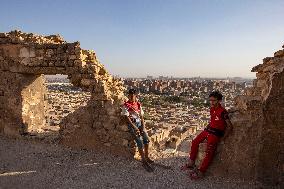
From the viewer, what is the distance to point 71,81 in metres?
9.16

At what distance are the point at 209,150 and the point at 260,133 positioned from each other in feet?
3.26

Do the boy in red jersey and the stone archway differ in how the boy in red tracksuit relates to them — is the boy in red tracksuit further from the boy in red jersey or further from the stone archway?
the stone archway

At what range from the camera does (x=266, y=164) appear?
20.8ft

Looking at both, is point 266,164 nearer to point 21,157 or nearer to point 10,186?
point 10,186

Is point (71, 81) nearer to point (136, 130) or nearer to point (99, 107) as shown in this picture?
point (99, 107)

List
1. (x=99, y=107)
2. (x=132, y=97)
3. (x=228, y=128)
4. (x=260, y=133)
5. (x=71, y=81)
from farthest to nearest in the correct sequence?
1. (x=71, y=81)
2. (x=99, y=107)
3. (x=132, y=97)
4. (x=228, y=128)
5. (x=260, y=133)

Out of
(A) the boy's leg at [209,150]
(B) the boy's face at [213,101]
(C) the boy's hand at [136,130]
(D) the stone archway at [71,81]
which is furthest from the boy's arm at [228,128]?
(D) the stone archway at [71,81]

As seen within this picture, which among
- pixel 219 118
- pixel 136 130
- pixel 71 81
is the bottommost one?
pixel 136 130

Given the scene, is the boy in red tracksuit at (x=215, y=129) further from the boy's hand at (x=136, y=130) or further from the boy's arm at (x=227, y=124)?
the boy's hand at (x=136, y=130)

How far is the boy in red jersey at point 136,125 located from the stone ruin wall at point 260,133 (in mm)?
1503

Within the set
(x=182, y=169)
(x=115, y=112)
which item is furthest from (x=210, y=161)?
(x=115, y=112)

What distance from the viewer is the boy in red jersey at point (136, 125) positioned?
7.64 metres

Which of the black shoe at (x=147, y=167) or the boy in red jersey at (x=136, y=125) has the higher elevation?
the boy in red jersey at (x=136, y=125)

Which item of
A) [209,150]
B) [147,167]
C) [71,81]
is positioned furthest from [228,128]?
[71,81]
